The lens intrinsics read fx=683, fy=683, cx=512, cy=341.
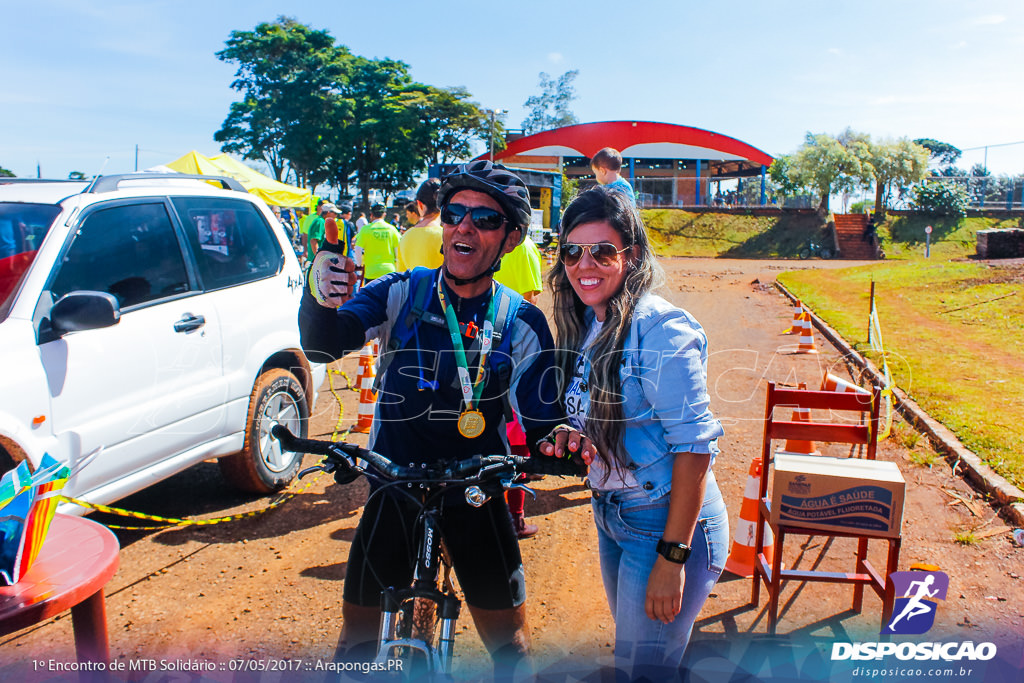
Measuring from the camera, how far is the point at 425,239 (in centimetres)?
559

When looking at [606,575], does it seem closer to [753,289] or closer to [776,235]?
[753,289]

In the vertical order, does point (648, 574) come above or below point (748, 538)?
above

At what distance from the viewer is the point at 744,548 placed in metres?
4.18

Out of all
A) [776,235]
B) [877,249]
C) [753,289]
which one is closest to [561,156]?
[776,235]

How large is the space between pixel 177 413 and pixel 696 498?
3251 millimetres

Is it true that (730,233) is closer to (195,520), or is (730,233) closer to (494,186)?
(195,520)

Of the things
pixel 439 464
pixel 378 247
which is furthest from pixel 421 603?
pixel 378 247

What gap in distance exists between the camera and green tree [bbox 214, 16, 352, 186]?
4994 centimetres

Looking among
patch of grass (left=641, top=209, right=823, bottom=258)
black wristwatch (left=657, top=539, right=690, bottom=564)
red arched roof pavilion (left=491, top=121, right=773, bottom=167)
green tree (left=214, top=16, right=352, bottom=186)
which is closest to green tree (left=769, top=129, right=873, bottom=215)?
patch of grass (left=641, top=209, right=823, bottom=258)

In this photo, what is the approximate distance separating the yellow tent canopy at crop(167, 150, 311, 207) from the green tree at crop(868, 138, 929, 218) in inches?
1527

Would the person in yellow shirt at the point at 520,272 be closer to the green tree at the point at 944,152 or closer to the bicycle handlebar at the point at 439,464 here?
the bicycle handlebar at the point at 439,464

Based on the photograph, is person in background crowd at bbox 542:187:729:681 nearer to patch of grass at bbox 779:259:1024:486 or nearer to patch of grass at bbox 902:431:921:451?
patch of grass at bbox 779:259:1024:486

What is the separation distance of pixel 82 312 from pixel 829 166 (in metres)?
47.7

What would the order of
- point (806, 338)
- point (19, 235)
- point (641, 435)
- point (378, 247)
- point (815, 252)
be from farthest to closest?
point (815, 252) < point (806, 338) < point (378, 247) < point (19, 235) < point (641, 435)
